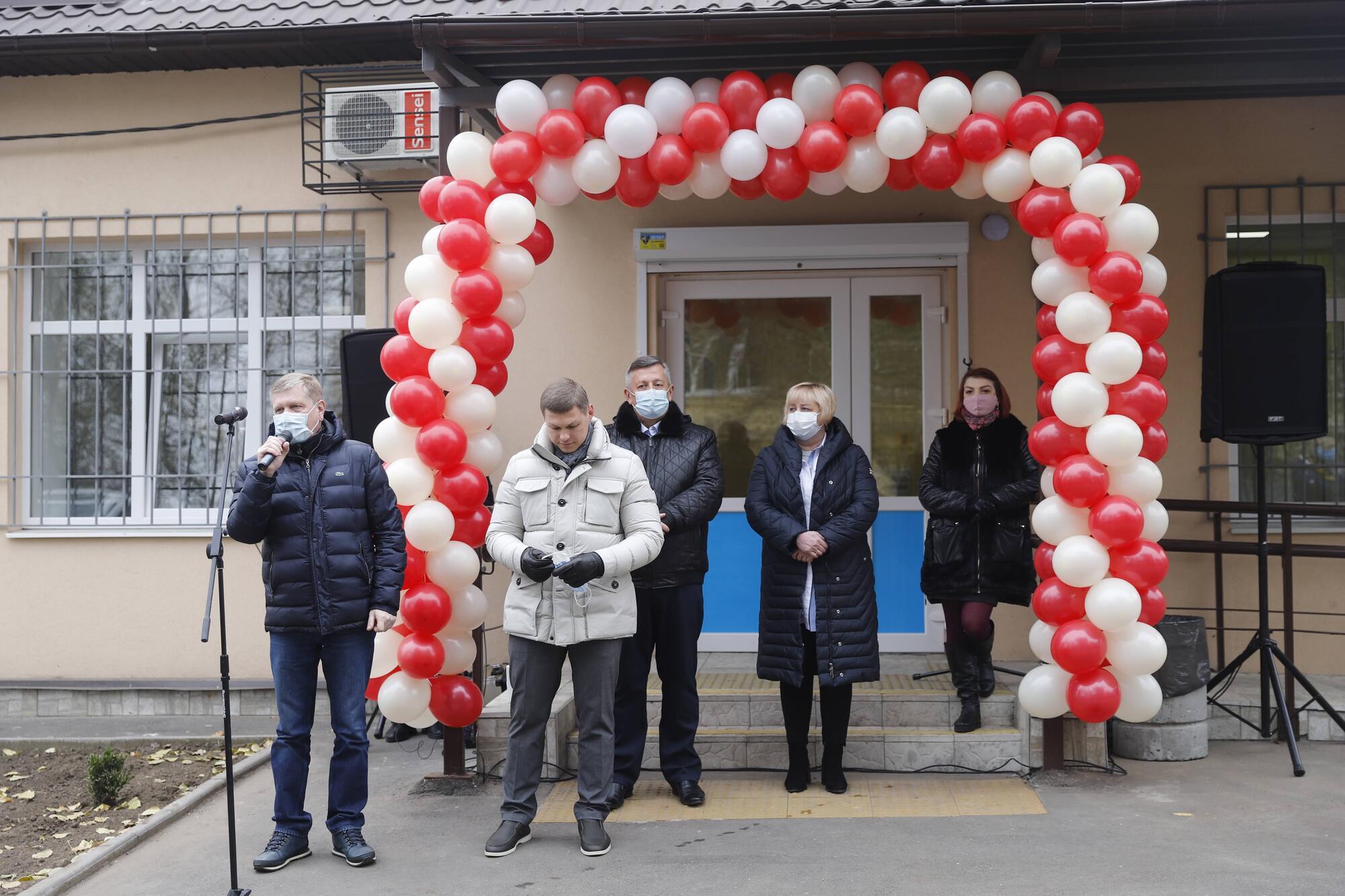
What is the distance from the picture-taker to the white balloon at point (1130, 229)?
4.70 m

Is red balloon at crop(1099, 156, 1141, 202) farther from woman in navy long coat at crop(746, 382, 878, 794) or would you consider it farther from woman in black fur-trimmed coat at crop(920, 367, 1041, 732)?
woman in navy long coat at crop(746, 382, 878, 794)

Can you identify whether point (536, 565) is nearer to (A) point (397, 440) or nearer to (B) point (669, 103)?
(A) point (397, 440)

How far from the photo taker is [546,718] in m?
4.36

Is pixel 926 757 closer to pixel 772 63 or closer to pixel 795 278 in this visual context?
pixel 795 278

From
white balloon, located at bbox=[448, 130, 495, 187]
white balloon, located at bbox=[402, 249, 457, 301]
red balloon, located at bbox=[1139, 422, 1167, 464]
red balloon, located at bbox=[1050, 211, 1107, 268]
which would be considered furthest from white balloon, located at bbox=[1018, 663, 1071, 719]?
white balloon, located at bbox=[448, 130, 495, 187]

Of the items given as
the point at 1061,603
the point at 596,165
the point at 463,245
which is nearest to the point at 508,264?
the point at 463,245

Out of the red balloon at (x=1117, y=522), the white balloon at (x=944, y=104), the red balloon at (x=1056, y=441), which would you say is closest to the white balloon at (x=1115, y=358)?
the red balloon at (x=1056, y=441)

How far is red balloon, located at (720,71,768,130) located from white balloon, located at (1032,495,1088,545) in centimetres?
206

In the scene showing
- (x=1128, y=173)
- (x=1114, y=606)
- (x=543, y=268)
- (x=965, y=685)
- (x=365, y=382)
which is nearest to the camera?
(x=1114, y=606)

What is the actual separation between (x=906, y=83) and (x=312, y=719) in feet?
11.6

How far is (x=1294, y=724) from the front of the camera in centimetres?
549

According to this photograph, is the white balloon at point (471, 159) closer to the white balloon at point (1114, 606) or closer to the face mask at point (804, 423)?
the face mask at point (804, 423)

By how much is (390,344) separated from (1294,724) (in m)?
4.60

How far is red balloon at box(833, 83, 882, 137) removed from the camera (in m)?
4.77
